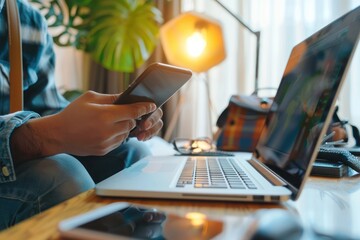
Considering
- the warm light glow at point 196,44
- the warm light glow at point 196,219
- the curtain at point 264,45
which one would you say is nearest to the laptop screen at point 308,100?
the warm light glow at point 196,219

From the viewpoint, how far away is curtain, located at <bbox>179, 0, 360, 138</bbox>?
1579 mm

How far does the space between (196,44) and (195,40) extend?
2cm

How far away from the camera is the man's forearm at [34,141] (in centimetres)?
48

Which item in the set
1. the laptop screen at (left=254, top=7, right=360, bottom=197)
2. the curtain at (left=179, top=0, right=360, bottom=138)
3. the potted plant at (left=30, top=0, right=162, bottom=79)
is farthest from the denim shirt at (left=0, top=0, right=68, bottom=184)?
the curtain at (left=179, top=0, right=360, bottom=138)

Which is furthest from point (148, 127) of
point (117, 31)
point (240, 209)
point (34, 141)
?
point (117, 31)

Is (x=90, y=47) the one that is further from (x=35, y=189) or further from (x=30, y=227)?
(x=30, y=227)

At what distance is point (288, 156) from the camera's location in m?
0.45

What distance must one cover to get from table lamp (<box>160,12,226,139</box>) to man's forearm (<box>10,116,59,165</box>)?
3.53ft

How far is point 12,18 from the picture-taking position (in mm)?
736

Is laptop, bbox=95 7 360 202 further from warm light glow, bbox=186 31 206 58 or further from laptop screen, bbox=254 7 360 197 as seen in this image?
warm light glow, bbox=186 31 206 58

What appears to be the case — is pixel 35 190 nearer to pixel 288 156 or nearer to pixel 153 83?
→ pixel 153 83

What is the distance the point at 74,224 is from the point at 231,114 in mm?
Result: 855

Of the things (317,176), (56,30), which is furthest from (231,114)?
(56,30)

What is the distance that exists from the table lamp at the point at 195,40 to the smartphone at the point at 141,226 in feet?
4.09
